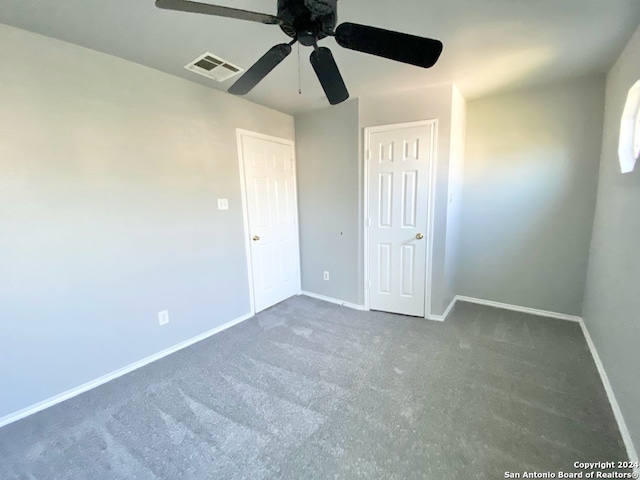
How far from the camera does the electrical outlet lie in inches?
91.7

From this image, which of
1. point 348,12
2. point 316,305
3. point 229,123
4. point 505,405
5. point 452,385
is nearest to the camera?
point 348,12

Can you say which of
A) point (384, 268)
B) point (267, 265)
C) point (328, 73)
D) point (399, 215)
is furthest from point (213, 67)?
point (384, 268)

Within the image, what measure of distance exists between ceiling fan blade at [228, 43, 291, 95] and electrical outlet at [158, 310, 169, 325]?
1.90 metres

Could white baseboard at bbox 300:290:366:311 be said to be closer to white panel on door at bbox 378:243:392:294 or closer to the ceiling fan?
white panel on door at bbox 378:243:392:294

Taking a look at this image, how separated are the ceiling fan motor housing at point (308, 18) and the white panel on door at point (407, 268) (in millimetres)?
2180

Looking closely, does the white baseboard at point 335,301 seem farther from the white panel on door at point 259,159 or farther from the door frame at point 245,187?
the white panel on door at point 259,159

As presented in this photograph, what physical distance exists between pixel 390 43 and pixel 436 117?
1681mm

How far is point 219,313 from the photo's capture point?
2.77 m

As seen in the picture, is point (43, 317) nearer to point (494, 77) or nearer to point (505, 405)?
point (505, 405)

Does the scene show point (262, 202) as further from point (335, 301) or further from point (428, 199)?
point (428, 199)

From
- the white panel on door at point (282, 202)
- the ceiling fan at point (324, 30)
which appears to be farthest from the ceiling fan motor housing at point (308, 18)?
the white panel on door at point (282, 202)

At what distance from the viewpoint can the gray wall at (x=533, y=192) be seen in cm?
255

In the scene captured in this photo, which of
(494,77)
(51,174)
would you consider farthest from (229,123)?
(494,77)

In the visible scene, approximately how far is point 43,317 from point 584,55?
13.9 feet
